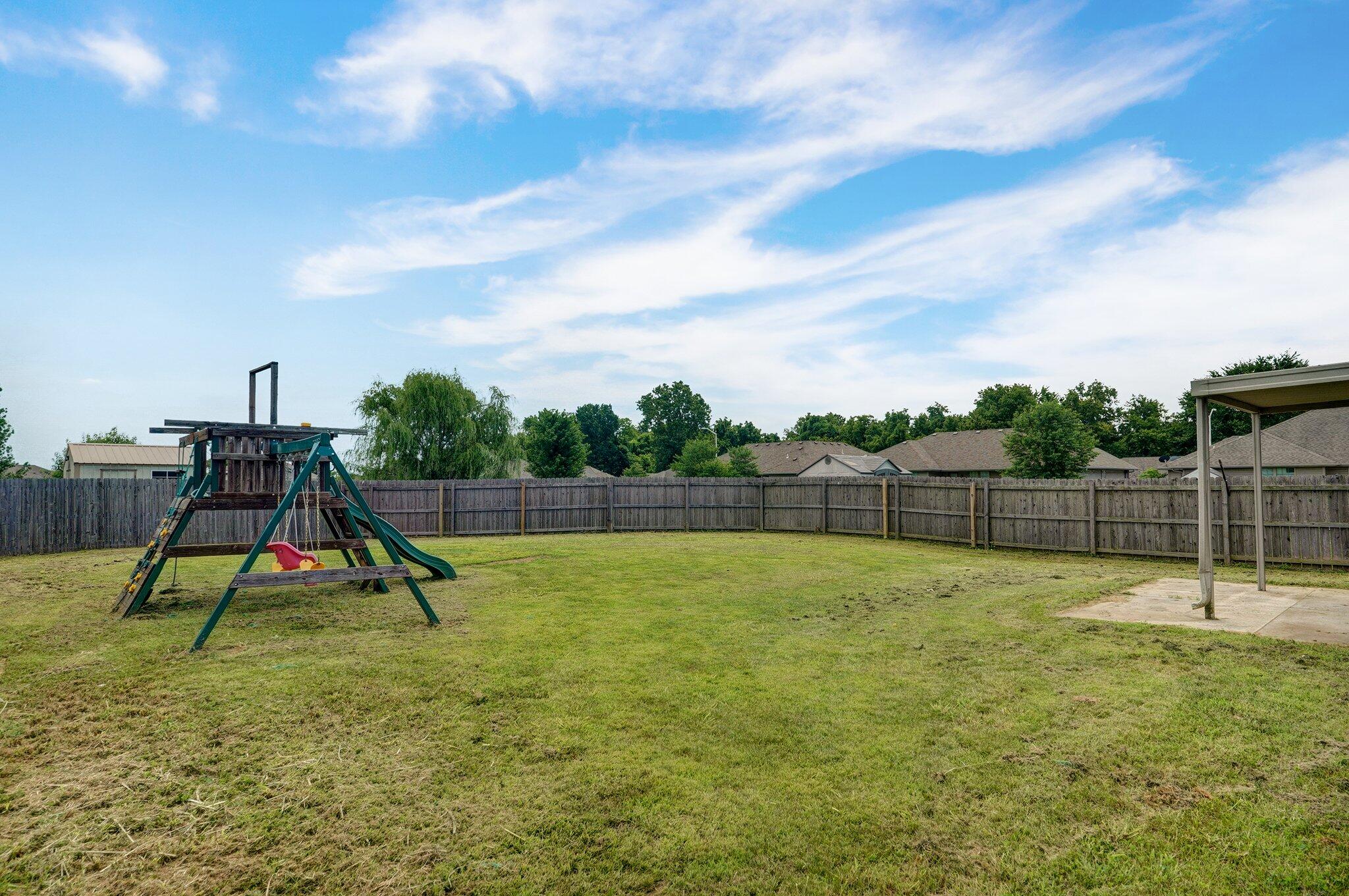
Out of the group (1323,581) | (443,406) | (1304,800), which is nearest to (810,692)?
(1304,800)

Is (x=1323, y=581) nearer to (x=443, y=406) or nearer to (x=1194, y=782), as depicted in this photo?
(x=1194, y=782)

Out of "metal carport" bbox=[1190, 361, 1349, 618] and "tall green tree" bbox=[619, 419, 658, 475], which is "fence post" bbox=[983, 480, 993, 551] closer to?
"metal carport" bbox=[1190, 361, 1349, 618]

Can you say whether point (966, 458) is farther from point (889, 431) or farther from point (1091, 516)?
point (1091, 516)

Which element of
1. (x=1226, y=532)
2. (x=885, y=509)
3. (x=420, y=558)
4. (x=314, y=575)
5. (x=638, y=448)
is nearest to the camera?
(x=314, y=575)

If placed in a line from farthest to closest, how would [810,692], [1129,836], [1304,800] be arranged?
1. [810,692]
2. [1304,800]
3. [1129,836]

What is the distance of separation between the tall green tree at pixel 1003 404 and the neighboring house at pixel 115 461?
59.4 m

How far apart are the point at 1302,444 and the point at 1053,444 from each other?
355 inches

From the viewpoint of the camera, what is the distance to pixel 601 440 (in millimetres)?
Answer: 76688

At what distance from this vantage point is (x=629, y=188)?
49.9 feet

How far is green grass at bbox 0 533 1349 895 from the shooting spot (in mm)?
2697

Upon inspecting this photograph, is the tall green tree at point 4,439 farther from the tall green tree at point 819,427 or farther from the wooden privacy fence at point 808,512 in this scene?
the tall green tree at point 819,427

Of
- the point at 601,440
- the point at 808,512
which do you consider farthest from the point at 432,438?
the point at 601,440

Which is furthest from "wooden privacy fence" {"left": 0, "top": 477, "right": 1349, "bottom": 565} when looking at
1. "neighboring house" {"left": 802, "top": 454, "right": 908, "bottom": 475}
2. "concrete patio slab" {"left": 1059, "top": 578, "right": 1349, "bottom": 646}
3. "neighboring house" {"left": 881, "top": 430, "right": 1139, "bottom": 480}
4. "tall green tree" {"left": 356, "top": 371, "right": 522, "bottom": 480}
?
"neighboring house" {"left": 802, "top": 454, "right": 908, "bottom": 475}

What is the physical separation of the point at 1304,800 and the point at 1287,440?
33.1m
